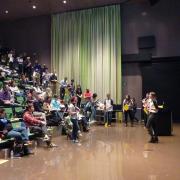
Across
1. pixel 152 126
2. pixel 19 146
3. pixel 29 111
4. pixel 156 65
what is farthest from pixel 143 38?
pixel 19 146

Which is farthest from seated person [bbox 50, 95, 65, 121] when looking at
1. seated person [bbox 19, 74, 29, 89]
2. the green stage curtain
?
the green stage curtain

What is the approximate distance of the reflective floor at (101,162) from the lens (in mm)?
5410

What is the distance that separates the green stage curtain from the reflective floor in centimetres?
761

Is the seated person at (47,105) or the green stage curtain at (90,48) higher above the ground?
the green stage curtain at (90,48)

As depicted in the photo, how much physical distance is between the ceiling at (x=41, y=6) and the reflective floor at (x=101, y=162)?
356 inches

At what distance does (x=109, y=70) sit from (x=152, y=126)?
769 centimetres

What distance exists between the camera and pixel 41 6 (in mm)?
16312

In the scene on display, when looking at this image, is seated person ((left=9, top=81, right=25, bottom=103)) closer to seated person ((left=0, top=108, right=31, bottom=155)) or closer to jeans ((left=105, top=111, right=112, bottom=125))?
jeans ((left=105, top=111, right=112, bottom=125))

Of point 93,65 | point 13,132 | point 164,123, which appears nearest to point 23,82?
point 93,65

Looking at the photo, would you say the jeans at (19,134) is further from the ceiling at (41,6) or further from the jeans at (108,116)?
the ceiling at (41,6)

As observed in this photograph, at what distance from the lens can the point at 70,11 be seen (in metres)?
17.3

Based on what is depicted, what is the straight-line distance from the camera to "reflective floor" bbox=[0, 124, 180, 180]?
17.7 ft

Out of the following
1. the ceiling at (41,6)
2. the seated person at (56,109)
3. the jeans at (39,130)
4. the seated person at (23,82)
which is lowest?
the jeans at (39,130)

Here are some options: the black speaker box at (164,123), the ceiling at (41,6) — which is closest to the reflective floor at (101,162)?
the black speaker box at (164,123)
